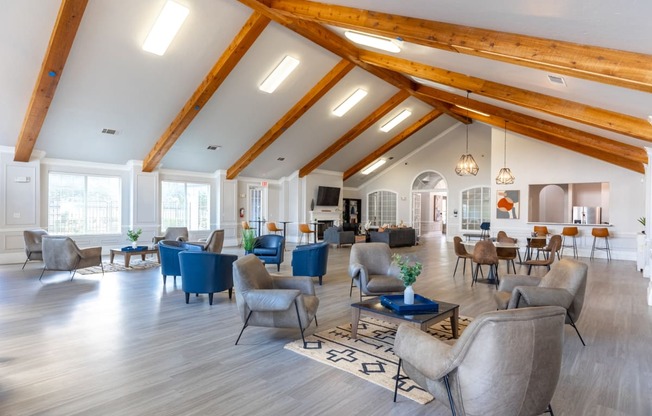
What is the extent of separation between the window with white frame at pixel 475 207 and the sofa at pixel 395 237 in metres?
3.09

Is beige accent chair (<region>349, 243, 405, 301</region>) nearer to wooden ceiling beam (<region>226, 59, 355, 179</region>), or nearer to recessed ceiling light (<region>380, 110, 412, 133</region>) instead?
wooden ceiling beam (<region>226, 59, 355, 179</region>)

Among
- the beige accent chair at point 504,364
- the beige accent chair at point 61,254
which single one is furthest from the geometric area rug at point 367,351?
the beige accent chair at point 61,254

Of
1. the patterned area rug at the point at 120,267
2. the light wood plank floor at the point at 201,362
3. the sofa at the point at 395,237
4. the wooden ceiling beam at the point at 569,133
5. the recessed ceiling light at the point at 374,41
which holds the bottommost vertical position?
the light wood plank floor at the point at 201,362

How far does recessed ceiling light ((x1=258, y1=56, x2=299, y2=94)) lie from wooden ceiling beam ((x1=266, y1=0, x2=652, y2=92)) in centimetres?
321

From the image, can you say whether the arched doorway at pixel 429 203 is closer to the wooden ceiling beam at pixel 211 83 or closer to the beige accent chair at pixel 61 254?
the wooden ceiling beam at pixel 211 83

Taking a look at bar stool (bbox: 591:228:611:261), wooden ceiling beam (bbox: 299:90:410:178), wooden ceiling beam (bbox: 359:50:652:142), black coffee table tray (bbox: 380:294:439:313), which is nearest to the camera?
black coffee table tray (bbox: 380:294:439:313)

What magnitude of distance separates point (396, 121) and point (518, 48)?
382 inches

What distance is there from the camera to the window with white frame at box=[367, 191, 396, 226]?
1783 centimetres

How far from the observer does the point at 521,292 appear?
3.74m

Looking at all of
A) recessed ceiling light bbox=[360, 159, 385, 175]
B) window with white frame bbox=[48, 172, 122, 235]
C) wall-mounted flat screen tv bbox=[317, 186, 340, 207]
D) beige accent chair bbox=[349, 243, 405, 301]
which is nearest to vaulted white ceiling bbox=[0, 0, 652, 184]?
window with white frame bbox=[48, 172, 122, 235]

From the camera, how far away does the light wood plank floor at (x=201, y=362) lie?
2.63 metres

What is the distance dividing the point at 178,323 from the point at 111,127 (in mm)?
6420

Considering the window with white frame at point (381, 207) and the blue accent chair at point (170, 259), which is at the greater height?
the window with white frame at point (381, 207)

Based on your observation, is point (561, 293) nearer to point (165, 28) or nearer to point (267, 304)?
point (267, 304)
